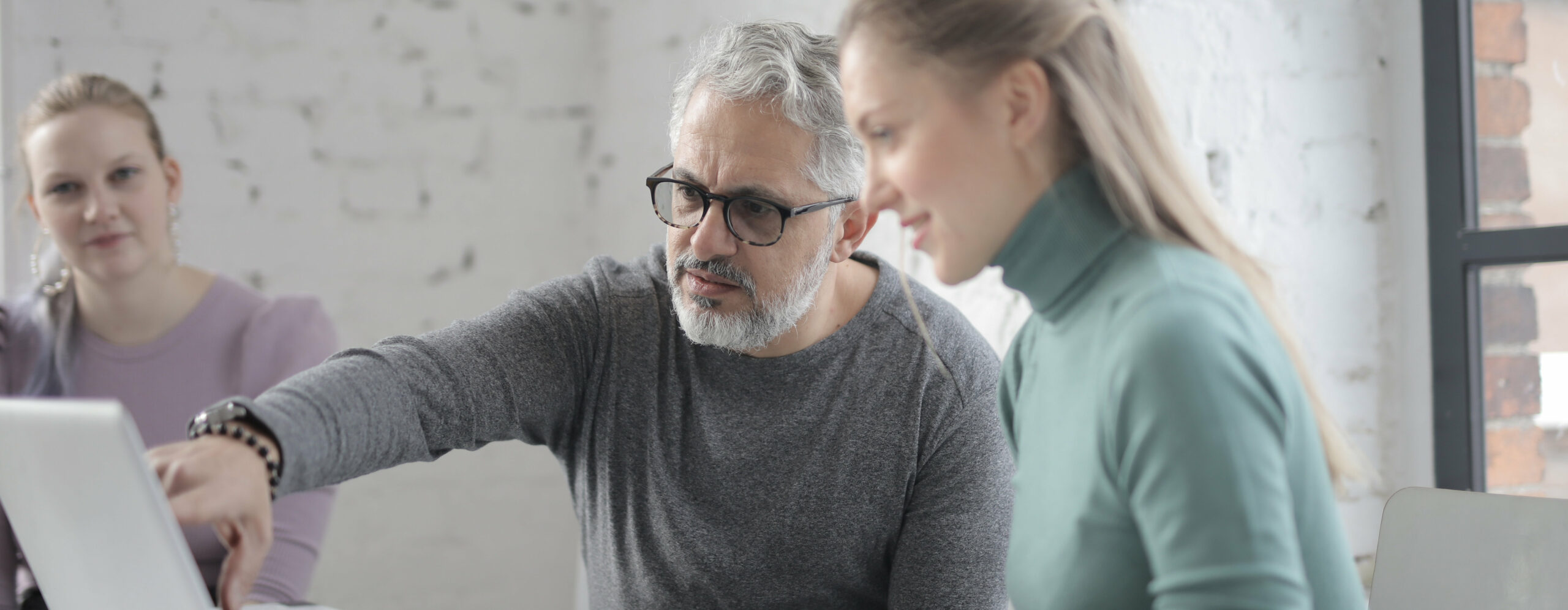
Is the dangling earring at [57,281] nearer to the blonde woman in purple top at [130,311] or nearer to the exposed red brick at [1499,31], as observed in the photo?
the blonde woman in purple top at [130,311]

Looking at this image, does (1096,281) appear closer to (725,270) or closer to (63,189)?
(725,270)

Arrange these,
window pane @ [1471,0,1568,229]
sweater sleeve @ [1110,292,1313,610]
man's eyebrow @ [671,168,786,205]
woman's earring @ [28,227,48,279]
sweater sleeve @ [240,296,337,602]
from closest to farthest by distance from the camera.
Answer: sweater sleeve @ [1110,292,1313,610] → man's eyebrow @ [671,168,786,205] → window pane @ [1471,0,1568,229] → sweater sleeve @ [240,296,337,602] → woman's earring @ [28,227,48,279]

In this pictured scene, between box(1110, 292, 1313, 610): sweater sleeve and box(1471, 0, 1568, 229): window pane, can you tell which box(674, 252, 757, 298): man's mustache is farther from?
box(1471, 0, 1568, 229): window pane

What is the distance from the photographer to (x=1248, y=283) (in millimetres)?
656

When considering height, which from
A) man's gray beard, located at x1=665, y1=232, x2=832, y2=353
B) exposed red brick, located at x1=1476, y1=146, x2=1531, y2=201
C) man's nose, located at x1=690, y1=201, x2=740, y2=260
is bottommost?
exposed red brick, located at x1=1476, y1=146, x2=1531, y2=201

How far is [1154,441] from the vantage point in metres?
0.54

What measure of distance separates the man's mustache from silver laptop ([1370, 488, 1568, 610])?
0.64 m

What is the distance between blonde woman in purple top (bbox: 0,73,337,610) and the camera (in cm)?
156

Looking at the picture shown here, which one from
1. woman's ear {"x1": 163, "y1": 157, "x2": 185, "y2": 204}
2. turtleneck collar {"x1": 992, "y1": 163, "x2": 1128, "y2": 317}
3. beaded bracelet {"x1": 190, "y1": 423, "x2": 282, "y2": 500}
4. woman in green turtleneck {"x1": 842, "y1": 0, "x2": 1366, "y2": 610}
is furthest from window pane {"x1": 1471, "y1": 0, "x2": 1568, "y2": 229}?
woman's ear {"x1": 163, "y1": 157, "x2": 185, "y2": 204}

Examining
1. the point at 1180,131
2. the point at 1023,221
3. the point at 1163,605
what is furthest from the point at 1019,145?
the point at 1180,131

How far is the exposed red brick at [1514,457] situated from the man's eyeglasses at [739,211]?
1.03 meters

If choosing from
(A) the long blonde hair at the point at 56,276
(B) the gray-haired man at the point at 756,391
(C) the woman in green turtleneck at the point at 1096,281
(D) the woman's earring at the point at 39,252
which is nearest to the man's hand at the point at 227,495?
(B) the gray-haired man at the point at 756,391

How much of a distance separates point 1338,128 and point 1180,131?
238mm

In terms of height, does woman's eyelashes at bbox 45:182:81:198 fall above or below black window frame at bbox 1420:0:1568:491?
above
